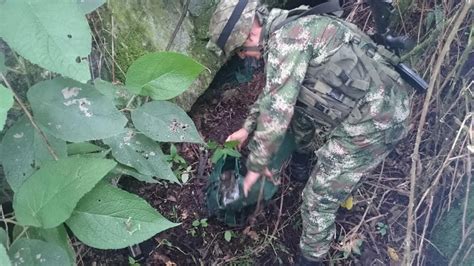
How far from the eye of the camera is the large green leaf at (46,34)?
2.87ft

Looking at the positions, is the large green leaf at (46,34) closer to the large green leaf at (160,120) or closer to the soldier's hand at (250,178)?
the large green leaf at (160,120)

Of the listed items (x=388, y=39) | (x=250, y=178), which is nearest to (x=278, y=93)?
(x=250, y=178)

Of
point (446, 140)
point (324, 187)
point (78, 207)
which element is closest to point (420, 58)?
point (446, 140)

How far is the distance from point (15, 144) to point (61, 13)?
1.17 feet

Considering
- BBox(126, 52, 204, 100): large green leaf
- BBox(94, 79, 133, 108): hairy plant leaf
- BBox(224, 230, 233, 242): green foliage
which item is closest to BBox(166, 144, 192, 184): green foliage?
BBox(224, 230, 233, 242): green foliage

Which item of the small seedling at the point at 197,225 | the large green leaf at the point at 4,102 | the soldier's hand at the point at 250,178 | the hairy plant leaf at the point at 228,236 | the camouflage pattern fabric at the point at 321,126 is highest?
the large green leaf at the point at 4,102

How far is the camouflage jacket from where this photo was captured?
7.68 ft

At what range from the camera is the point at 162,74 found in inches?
50.9

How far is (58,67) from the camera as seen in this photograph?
890 millimetres

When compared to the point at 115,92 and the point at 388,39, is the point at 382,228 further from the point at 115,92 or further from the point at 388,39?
the point at 115,92

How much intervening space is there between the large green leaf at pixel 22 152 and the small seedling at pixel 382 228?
2382 millimetres

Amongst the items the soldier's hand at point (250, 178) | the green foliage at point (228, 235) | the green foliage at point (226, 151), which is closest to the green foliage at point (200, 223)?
the green foliage at point (228, 235)

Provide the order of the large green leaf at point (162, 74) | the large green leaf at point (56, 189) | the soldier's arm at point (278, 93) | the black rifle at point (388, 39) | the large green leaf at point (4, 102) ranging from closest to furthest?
the large green leaf at point (4, 102), the large green leaf at point (56, 189), the large green leaf at point (162, 74), the black rifle at point (388, 39), the soldier's arm at point (278, 93)

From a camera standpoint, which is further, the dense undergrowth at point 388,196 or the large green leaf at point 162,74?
the dense undergrowth at point 388,196
